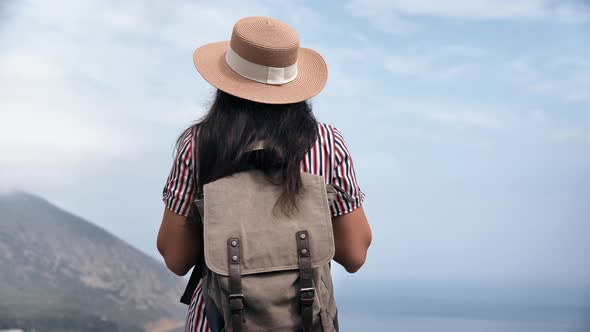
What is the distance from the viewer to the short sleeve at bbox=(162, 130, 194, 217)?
5.09 feet

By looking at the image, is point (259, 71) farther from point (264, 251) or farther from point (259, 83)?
point (264, 251)

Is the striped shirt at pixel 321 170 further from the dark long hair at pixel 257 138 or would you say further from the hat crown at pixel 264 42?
the hat crown at pixel 264 42

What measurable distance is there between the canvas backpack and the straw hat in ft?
0.85

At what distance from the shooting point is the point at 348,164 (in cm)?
159

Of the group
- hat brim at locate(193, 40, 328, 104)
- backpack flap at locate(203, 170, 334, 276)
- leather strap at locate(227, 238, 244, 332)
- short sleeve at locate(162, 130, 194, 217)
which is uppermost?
hat brim at locate(193, 40, 328, 104)

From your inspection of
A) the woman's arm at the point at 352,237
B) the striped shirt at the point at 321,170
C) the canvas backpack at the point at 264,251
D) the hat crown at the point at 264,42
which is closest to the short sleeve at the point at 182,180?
the striped shirt at the point at 321,170

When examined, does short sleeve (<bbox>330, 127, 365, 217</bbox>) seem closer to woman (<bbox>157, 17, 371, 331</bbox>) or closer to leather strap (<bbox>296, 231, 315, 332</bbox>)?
woman (<bbox>157, 17, 371, 331</bbox>)

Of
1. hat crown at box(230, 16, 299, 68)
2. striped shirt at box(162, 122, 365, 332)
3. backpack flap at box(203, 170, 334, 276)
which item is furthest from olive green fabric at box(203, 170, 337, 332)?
hat crown at box(230, 16, 299, 68)

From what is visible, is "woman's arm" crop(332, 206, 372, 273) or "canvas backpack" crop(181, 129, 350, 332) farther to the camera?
"woman's arm" crop(332, 206, 372, 273)

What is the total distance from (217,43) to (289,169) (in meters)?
0.51

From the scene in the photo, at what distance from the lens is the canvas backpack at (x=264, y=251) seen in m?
1.41

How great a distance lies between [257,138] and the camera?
4.86 ft

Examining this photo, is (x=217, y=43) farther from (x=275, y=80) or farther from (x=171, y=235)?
(x=171, y=235)

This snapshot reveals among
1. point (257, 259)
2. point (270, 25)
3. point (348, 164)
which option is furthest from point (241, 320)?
point (270, 25)
